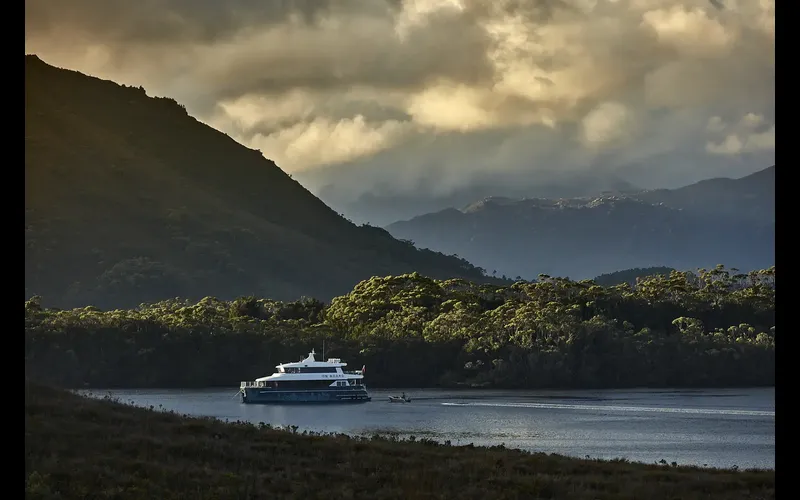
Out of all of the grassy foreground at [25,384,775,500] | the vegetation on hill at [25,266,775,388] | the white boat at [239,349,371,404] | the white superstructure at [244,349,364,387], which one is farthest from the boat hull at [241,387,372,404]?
the grassy foreground at [25,384,775,500]

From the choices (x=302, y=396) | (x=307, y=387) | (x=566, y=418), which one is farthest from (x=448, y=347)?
(x=566, y=418)

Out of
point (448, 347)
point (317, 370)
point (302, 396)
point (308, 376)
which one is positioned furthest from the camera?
point (448, 347)

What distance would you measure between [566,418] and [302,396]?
3546cm

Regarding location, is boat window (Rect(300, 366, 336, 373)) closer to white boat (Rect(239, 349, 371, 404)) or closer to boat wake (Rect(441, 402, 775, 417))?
white boat (Rect(239, 349, 371, 404))

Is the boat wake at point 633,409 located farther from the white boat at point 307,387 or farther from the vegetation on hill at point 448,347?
the vegetation on hill at point 448,347

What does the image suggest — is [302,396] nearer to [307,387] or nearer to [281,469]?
[307,387]

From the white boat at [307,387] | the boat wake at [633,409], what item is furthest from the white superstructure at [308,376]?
the boat wake at [633,409]

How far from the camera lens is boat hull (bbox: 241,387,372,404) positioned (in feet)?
362

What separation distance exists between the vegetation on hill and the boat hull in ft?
78.5

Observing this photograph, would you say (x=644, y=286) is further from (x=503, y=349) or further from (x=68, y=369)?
(x=68, y=369)

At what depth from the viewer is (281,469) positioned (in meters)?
30.2

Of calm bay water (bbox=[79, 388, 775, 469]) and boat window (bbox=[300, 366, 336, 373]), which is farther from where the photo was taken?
boat window (bbox=[300, 366, 336, 373])
